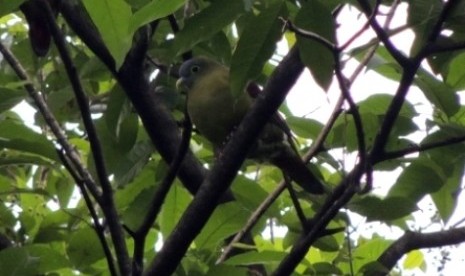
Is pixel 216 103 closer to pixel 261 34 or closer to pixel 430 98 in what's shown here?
pixel 430 98

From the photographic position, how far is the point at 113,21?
1609 millimetres

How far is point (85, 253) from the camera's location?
2.52 meters

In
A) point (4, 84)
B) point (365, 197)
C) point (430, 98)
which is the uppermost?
point (4, 84)

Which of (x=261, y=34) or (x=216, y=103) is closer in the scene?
(x=261, y=34)

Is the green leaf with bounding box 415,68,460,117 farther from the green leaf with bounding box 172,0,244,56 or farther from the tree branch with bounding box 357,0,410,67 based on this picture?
the green leaf with bounding box 172,0,244,56

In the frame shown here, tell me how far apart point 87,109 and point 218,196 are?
39 centimetres

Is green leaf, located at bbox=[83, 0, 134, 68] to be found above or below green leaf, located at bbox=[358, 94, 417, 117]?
below

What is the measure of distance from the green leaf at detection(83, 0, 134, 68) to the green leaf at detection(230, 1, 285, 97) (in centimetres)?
28

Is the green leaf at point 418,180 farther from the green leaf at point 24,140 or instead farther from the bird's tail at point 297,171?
the green leaf at point 24,140

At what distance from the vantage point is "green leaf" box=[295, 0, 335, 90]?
1.74 metres

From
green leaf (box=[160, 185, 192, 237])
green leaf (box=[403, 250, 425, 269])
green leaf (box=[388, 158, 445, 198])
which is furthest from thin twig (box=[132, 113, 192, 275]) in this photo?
green leaf (box=[403, 250, 425, 269])

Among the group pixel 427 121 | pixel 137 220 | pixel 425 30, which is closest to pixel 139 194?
pixel 137 220

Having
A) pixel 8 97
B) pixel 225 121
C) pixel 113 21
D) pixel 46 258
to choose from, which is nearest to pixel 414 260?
pixel 225 121

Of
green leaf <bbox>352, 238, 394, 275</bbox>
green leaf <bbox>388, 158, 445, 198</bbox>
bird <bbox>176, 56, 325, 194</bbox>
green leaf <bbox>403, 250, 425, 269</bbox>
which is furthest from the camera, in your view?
green leaf <bbox>403, 250, 425, 269</bbox>
